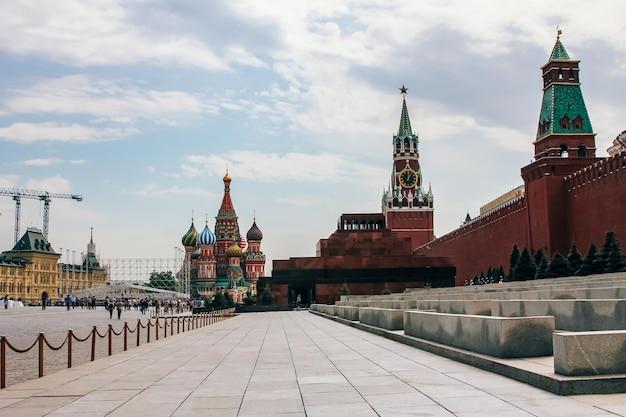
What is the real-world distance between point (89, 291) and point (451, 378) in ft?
358

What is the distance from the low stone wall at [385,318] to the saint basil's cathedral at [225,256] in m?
86.1

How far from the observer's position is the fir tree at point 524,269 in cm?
3116

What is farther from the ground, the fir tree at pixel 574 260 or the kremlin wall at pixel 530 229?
the kremlin wall at pixel 530 229

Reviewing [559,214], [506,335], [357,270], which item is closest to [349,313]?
[506,335]

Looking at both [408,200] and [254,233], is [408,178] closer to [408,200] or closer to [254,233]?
[408,200]

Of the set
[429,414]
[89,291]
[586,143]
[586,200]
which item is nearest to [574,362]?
[429,414]

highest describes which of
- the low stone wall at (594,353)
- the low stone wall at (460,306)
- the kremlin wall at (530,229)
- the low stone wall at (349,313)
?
the kremlin wall at (530,229)

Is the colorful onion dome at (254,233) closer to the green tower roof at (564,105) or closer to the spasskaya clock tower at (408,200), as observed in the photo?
the spasskaya clock tower at (408,200)

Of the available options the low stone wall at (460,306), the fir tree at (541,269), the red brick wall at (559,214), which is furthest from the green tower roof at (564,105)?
the low stone wall at (460,306)

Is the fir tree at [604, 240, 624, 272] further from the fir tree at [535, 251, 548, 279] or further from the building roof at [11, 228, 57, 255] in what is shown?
the building roof at [11, 228, 57, 255]

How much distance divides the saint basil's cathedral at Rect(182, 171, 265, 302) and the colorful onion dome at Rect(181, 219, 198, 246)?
826 centimetres

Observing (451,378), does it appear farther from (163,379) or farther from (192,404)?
(163,379)

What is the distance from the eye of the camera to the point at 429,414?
5.18 meters

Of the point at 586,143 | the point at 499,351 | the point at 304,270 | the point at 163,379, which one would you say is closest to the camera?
the point at 499,351
